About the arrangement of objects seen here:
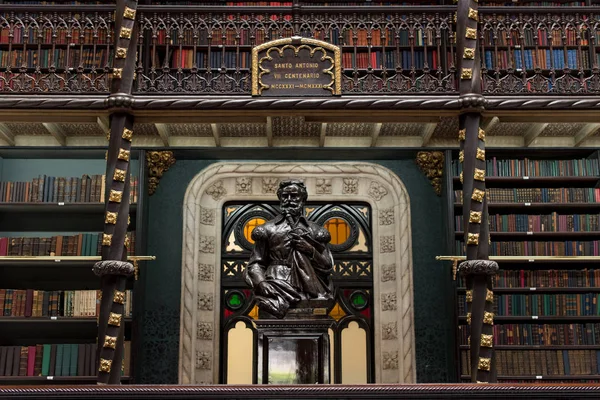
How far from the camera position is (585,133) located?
696 centimetres

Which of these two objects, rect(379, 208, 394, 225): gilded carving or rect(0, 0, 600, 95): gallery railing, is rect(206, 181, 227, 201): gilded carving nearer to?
rect(0, 0, 600, 95): gallery railing

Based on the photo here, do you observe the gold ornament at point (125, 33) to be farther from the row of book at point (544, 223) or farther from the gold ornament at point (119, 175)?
the row of book at point (544, 223)

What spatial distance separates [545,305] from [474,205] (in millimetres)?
1501

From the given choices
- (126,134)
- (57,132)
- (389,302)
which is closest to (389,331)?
(389,302)

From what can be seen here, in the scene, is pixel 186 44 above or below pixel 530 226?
above

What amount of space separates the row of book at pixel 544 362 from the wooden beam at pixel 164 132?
327cm

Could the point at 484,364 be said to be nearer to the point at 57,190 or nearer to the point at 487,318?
the point at 487,318

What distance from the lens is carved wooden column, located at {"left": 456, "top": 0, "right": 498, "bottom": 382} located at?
5562mm

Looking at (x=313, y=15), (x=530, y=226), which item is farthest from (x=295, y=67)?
(x=530, y=226)

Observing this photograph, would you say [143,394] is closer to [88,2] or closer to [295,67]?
[295,67]

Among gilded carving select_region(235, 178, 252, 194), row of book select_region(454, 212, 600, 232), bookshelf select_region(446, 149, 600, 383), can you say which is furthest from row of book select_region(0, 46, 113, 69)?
row of book select_region(454, 212, 600, 232)

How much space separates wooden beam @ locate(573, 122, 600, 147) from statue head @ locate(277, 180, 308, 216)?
9.53 feet

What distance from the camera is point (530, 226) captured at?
684 cm

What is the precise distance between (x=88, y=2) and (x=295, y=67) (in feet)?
8.78
